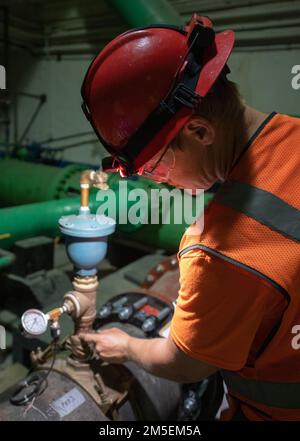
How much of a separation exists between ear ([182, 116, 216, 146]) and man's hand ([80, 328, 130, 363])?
A: 58 centimetres

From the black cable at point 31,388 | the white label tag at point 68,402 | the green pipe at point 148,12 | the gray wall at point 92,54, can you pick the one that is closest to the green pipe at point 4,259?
the black cable at point 31,388

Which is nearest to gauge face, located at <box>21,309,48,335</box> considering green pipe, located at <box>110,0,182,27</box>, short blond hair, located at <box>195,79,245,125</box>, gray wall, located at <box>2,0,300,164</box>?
short blond hair, located at <box>195,79,245,125</box>

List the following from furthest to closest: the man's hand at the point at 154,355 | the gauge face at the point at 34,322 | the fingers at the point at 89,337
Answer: the fingers at the point at 89,337 → the gauge face at the point at 34,322 → the man's hand at the point at 154,355

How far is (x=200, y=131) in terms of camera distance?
59 centimetres

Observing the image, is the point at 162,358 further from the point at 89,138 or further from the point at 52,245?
the point at 89,138

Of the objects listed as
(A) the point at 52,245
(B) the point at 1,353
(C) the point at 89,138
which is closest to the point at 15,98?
Answer: (C) the point at 89,138

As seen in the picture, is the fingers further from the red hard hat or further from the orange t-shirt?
the red hard hat

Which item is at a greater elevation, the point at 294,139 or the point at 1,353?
the point at 294,139

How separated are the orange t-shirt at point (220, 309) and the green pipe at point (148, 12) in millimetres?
1617

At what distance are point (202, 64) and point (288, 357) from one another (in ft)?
1.87

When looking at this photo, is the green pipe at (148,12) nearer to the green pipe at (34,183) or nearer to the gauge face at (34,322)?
the green pipe at (34,183)

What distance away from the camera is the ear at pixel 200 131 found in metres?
0.58

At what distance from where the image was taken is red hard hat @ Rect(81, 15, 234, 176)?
0.57 meters
